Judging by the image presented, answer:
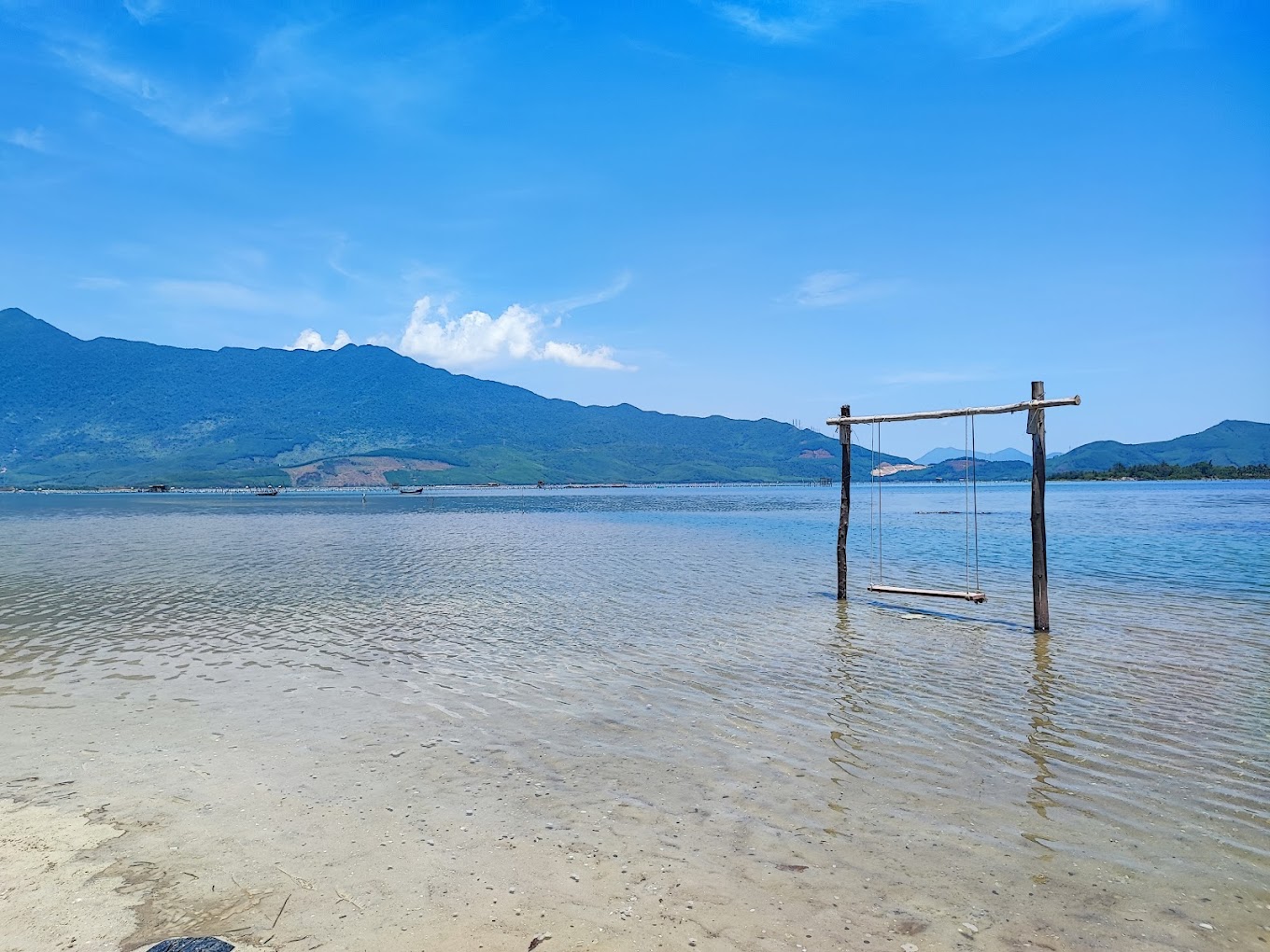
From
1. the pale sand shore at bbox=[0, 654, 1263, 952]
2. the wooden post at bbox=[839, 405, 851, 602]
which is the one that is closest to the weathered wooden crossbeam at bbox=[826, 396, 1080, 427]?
the wooden post at bbox=[839, 405, 851, 602]

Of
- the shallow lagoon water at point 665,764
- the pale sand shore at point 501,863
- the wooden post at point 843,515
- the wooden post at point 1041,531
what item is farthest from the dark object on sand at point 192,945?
the wooden post at point 843,515

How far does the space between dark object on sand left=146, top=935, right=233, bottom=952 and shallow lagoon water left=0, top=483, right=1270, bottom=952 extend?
42 centimetres

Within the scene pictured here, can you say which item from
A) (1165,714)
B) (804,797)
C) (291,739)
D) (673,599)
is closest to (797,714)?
(804,797)

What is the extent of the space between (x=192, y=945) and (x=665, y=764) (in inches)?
211

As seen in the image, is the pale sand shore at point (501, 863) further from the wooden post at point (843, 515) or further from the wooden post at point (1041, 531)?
the wooden post at point (843, 515)

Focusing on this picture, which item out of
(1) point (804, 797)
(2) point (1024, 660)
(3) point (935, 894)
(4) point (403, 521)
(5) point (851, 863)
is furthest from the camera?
(4) point (403, 521)

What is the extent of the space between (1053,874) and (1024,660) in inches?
361

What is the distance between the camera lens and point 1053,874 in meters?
6.57

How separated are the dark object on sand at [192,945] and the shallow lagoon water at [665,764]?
16.4 inches

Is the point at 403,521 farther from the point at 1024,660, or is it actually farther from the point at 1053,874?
the point at 1053,874

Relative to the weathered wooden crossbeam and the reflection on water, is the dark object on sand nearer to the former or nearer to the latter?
the reflection on water

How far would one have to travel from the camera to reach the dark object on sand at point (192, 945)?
5277 mm

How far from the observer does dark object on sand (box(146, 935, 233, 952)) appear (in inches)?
208

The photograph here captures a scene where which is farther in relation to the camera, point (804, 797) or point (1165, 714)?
point (1165, 714)
